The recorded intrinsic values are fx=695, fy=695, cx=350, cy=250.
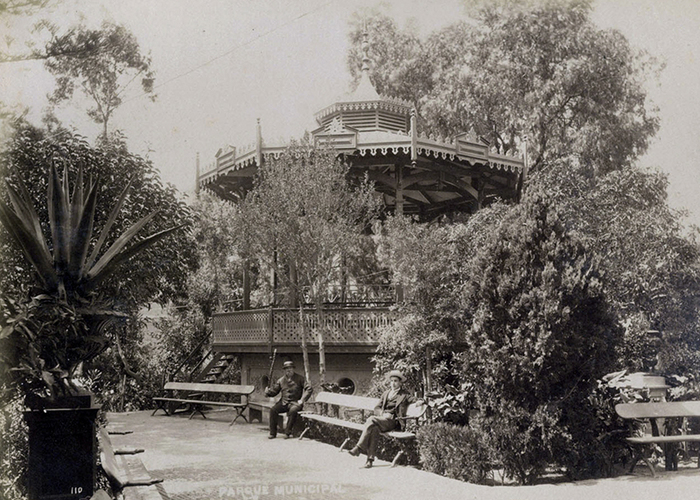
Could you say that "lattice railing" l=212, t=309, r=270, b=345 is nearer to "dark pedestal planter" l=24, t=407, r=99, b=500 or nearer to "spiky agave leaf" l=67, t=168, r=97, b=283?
"spiky agave leaf" l=67, t=168, r=97, b=283

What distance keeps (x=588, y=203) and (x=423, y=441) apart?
6.42m

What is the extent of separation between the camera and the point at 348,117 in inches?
850

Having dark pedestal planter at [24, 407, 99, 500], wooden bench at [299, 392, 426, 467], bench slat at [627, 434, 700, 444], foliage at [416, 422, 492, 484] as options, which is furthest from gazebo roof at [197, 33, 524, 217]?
dark pedestal planter at [24, 407, 99, 500]

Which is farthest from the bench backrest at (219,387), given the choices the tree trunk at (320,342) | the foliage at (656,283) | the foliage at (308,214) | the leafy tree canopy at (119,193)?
the foliage at (656,283)

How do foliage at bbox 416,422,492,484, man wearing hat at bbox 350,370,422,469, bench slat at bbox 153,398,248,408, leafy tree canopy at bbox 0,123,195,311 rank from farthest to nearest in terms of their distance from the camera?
bench slat at bbox 153,398,248,408, leafy tree canopy at bbox 0,123,195,311, man wearing hat at bbox 350,370,422,469, foliage at bbox 416,422,492,484

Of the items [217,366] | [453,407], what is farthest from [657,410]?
[217,366]

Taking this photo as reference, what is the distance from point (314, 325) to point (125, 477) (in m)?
8.02

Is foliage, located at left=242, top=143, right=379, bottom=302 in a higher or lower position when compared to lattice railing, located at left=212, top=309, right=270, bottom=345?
higher

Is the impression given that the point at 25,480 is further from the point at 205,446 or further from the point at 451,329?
the point at 451,329

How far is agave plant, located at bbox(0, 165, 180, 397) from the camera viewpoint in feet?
16.0

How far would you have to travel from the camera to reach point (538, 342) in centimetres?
899

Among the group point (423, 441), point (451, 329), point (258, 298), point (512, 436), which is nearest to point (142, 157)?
point (451, 329)

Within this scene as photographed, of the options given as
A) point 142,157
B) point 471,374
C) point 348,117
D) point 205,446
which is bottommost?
point 205,446

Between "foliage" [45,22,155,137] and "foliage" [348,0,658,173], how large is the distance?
40.6 feet
